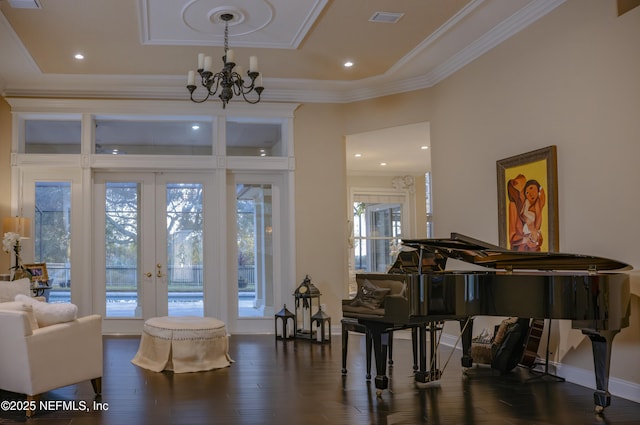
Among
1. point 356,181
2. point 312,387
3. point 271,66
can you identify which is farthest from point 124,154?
point 356,181

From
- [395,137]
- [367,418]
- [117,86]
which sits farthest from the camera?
[395,137]

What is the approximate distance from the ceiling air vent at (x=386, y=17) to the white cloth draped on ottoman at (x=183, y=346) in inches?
140

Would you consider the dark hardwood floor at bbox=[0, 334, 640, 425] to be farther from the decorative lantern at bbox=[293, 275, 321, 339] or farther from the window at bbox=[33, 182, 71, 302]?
the window at bbox=[33, 182, 71, 302]

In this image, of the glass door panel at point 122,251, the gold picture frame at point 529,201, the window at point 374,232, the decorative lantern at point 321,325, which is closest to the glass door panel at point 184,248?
the glass door panel at point 122,251

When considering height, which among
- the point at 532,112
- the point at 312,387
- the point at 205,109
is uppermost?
the point at 205,109

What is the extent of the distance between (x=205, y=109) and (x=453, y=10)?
154 inches

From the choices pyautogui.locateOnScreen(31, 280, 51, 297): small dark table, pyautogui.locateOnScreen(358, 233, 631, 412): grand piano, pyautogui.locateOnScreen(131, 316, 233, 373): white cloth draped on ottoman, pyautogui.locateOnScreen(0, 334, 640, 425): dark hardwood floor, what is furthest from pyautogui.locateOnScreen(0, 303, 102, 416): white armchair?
pyautogui.locateOnScreen(31, 280, 51, 297): small dark table

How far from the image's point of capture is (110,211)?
27.3ft

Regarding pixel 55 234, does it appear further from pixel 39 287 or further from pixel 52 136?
pixel 52 136

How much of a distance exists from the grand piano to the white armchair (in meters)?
2.44

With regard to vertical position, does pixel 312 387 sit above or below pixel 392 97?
below

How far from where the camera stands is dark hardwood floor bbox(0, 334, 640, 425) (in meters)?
4.10

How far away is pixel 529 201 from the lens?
19.0 ft

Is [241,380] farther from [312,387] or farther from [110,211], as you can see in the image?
[110,211]
